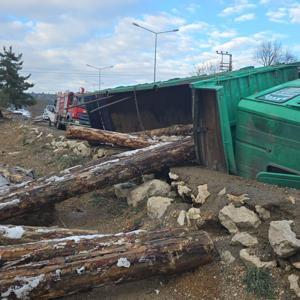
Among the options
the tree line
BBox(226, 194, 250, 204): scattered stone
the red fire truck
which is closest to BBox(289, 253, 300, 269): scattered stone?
BBox(226, 194, 250, 204): scattered stone

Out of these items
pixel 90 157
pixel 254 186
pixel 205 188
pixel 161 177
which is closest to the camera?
pixel 254 186

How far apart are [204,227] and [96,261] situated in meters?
1.65

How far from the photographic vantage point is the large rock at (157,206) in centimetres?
613

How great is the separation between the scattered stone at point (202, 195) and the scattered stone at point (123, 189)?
1777 mm

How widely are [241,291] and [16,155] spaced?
11.6m

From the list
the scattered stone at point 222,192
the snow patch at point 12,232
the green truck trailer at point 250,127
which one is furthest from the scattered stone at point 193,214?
the snow patch at point 12,232

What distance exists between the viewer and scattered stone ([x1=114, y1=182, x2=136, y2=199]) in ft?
24.7

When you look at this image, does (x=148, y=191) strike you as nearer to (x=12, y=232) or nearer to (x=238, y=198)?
(x=238, y=198)

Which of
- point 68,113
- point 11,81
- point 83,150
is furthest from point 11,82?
point 83,150

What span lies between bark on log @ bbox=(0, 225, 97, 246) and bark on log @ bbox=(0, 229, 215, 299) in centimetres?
62

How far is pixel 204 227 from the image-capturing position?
5355 millimetres

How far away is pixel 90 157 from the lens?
10820 mm

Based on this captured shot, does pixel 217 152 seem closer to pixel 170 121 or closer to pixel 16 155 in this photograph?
pixel 170 121

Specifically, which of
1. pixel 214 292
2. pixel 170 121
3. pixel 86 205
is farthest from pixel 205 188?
pixel 170 121
